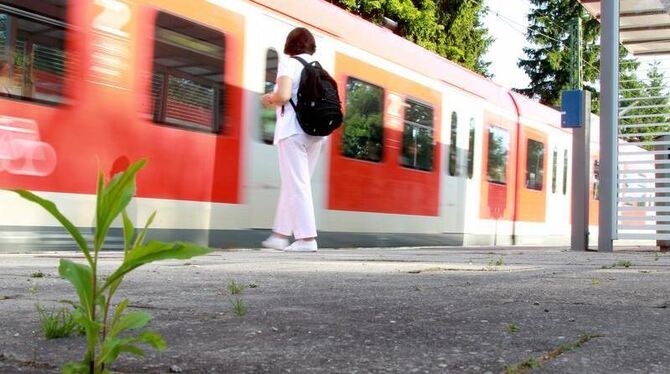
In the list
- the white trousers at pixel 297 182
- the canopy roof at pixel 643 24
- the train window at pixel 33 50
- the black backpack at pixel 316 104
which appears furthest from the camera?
the canopy roof at pixel 643 24

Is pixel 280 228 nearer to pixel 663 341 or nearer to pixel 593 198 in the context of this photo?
pixel 663 341

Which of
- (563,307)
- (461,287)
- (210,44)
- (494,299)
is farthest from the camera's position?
(210,44)

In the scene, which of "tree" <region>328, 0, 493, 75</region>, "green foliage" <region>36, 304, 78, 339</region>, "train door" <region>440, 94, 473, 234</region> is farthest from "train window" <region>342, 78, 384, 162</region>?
"tree" <region>328, 0, 493, 75</region>

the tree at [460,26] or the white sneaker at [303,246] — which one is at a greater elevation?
the tree at [460,26]

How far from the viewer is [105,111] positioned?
19.8ft

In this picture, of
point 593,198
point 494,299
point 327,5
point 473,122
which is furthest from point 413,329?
point 593,198

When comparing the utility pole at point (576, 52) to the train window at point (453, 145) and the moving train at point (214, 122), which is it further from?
the train window at point (453, 145)

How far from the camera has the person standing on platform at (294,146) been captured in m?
6.25

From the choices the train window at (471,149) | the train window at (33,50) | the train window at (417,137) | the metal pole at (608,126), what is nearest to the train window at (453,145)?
the train window at (471,149)

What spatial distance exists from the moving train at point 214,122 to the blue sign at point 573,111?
2386mm

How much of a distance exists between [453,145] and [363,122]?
105 inches

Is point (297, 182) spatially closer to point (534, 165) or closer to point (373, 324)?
point (373, 324)

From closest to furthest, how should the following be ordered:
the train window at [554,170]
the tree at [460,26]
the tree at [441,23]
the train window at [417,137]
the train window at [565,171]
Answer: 1. the train window at [417,137]
2. the train window at [554,170]
3. the train window at [565,171]
4. the tree at [441,23]
5. the tree at [460,26]

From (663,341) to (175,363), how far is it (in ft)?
3.99
